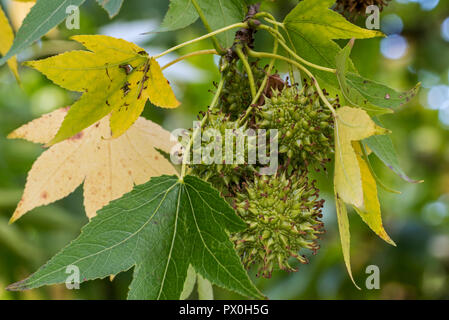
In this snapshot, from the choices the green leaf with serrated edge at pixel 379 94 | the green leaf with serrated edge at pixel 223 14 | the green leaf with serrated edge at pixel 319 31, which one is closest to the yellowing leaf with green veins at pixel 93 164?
the green leaf with serrated edge at pixel 223 14

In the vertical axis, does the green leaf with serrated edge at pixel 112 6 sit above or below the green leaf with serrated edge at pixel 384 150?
above

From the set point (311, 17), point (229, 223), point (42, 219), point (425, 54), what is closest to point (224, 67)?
point (311, 17)

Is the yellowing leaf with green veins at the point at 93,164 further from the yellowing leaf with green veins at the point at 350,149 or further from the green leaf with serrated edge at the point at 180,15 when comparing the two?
the yellowing leaf with green veins at the point at 350,149

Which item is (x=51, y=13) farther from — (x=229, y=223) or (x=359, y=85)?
(x=359, y=85)

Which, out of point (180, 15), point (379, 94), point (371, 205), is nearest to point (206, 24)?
point (180, 15)

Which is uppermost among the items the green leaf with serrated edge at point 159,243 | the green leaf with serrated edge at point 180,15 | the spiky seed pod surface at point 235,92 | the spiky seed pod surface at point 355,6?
the spiky seed pod surface at point 355,6

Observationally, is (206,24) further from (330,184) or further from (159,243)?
(330,184)
